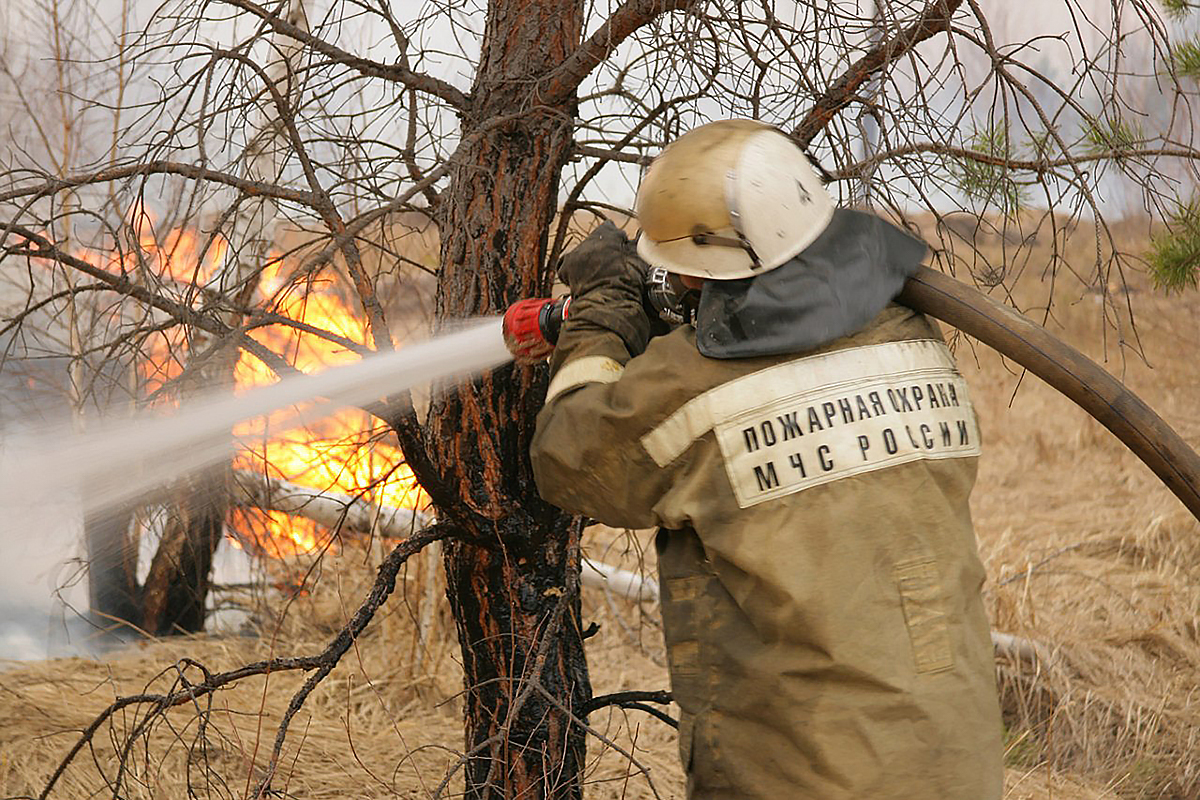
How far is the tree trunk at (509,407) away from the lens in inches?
115

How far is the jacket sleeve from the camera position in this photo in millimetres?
1986

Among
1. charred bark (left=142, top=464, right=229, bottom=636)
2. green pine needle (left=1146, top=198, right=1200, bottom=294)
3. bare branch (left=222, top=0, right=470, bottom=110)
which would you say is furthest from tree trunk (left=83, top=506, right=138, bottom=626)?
green pine needle (left=1146, top=198, right=1200, bottom=294)

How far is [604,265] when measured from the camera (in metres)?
2.22

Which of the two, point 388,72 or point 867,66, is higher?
point 388,72

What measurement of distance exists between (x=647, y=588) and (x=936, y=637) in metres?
4.01

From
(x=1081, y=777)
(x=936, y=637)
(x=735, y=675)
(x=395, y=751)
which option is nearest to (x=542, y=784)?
(x=735, y=675)

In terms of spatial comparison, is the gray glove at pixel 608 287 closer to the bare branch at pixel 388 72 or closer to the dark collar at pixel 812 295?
the dark collar at pixel 812 295

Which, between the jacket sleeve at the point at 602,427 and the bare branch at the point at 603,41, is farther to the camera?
the bare branch at the point at 603,41

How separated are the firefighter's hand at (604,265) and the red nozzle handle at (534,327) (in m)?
0.06

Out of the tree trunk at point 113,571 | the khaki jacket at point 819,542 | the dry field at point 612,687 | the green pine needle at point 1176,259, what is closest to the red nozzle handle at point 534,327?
the khaki jacket at point 819,542

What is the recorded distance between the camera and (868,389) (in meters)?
1.98

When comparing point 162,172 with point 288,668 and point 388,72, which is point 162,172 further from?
point 288,668

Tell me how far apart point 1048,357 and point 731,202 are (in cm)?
73

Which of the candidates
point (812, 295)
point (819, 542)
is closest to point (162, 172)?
point (812, 295)
